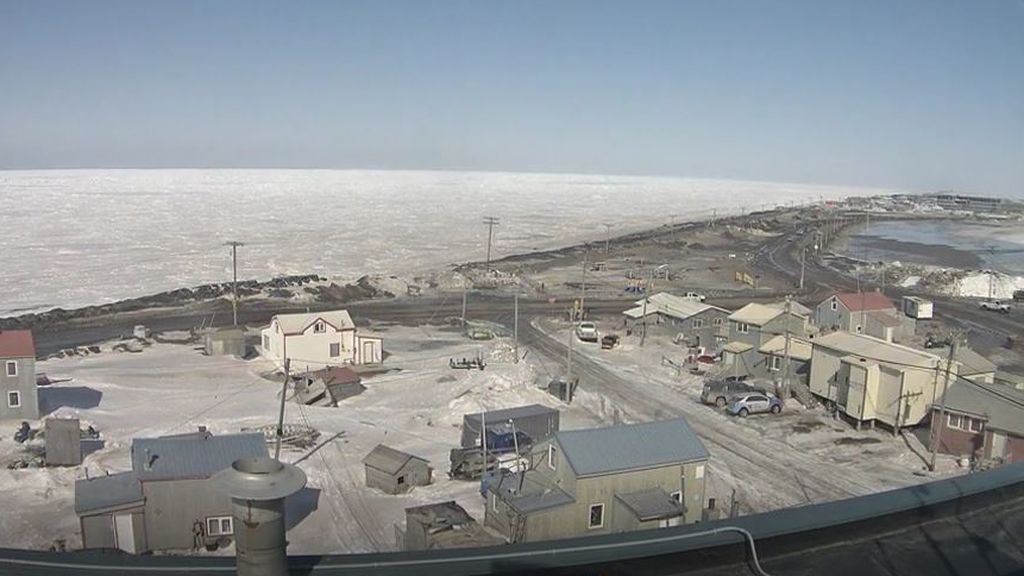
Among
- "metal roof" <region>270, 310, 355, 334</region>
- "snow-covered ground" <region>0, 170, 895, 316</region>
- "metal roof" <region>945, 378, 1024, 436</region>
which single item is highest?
"metal roof" <region>945, 378, 1024, 436</region>

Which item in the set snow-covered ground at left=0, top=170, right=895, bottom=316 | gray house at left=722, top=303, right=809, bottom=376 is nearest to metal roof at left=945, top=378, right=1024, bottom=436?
gray house at left=722, top=303, right=809, bottom=376

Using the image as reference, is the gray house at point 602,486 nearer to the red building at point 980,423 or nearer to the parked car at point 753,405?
the parked car at point 753,405

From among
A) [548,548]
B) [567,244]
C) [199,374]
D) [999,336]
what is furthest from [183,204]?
[548,548]

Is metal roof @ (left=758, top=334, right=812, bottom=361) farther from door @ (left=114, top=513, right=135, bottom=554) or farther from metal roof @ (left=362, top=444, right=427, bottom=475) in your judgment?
door @ (left=114, top=513, right=135, bottom=554)

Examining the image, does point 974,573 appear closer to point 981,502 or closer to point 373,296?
point 981,502

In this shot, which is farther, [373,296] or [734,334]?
[373,296]

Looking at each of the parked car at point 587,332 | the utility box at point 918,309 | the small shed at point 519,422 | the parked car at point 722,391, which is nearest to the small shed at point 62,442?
the small shed at point 519,422
